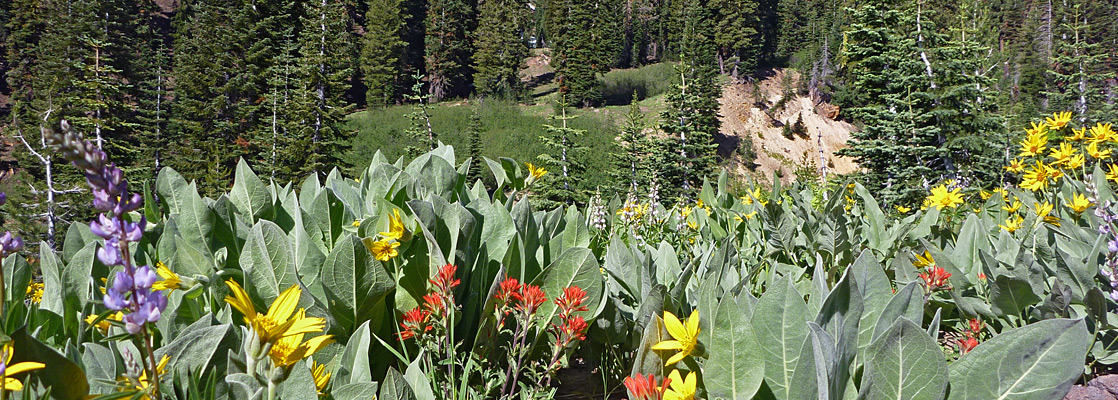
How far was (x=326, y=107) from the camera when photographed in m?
20.1

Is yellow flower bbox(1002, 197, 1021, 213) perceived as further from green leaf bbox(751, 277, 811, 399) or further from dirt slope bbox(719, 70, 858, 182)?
dirt slope bbox(719, 70, 858, 182)

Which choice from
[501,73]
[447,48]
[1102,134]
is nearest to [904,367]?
[1102,134]

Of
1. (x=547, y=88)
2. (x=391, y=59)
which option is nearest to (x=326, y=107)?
(x=391, y=59)

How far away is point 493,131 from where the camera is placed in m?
36.3

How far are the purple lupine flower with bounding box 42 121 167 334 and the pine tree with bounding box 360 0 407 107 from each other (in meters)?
43.3

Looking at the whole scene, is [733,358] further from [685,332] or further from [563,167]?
[563,167]

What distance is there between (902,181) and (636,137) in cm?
941

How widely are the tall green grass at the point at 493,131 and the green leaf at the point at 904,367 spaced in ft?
89.1

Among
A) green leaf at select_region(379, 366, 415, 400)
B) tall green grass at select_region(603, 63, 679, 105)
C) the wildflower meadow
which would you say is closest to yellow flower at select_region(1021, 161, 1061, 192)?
the wildflower meadow

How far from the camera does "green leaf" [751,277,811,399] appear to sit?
3.21 ft

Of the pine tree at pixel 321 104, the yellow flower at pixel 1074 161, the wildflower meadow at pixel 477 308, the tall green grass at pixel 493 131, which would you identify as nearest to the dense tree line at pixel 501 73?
the pine tree at pixel 321 104

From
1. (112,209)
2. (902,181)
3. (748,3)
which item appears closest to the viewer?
(112,209)

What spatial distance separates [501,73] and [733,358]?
145 ft

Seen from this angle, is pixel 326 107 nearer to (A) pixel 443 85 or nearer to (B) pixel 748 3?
(A) pixel 443 85
